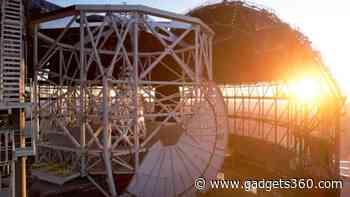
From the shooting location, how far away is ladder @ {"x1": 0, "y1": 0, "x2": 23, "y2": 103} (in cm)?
1105

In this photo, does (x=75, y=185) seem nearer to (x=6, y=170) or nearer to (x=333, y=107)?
(x=6, y=170)

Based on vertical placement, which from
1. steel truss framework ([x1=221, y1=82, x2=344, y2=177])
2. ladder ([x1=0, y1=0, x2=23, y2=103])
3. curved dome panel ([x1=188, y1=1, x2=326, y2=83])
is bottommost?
steel truss framework ([x1=221, y1=82, x2=344, y2=177])

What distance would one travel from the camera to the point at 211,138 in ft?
57.3

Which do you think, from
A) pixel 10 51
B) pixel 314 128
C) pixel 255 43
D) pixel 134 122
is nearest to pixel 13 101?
pixel 10 51

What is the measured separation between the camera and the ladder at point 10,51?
435 inches

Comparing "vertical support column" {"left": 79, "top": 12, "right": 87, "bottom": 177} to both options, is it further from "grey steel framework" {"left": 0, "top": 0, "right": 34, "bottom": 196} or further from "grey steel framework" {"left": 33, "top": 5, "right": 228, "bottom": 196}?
"grey steel framework" {"left": 0, "top": 0, "right": 34, "bottom": 196}

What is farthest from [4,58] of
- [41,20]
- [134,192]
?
[134,192]

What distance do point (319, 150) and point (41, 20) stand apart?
20.7 m

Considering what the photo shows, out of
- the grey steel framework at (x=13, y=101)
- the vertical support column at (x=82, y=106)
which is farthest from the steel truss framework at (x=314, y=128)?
the grey steel framework at (x=13, y=101)

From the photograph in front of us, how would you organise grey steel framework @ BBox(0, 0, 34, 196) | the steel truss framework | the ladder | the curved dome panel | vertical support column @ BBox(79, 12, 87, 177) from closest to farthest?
grey steel framework @ BBox(0, 0, 34, 196), the ladder, vertical support column @ BBox(79, 12, 87, 177), the steel truss framework, the curved dome panel

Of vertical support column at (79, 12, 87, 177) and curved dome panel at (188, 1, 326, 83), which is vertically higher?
curved dome panel at (188, 1, 326, 83)

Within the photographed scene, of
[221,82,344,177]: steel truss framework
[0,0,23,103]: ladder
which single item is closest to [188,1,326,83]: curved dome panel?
[221,82,344,177]: steel truss framework

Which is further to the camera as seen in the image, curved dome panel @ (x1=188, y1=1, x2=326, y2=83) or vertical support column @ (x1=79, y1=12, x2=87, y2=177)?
curved dome panel @ (x1=188, y1=1, x2=326, y2=83)

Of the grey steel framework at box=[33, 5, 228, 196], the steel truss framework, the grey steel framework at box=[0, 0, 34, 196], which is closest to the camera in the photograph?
the grey steel framework at box=[0, 0, 34, 196]
